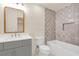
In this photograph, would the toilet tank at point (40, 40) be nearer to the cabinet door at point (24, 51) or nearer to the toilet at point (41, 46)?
the toilet at point (41, 46)

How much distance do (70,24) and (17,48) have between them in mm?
1433

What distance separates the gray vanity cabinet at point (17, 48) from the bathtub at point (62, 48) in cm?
56

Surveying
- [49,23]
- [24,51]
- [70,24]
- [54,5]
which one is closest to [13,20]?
[24,51]

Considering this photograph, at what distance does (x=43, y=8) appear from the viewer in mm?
2090

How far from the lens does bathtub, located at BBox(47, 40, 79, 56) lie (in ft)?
6.65

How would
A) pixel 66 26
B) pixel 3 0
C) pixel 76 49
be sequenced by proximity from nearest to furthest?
pixel 3 0, pixel 76 49, pixel 66 26

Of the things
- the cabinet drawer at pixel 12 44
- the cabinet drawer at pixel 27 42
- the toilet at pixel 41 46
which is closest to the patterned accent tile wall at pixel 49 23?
the toilet at pixel 41 46

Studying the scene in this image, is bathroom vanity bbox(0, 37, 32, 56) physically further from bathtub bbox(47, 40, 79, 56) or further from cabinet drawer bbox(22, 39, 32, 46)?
bathtub bbox(47, 40, 79, 56)

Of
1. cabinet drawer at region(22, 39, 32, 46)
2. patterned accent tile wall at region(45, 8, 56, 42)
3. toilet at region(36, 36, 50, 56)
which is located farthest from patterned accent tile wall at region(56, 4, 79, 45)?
cabinet drawer at region(22, 39, 32, 46)

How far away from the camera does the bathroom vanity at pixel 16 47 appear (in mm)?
1626

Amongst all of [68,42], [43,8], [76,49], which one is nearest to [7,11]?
[43,8]

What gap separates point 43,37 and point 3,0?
131 centimetres

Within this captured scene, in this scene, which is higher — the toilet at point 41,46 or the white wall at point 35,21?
the white wall at point 35,21

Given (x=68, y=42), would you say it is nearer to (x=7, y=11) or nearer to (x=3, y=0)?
(x=7, y=11)
